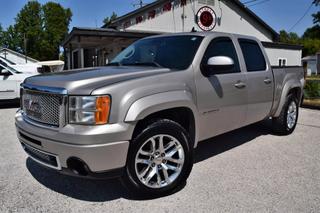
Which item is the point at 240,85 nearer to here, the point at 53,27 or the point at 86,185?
the point at 86,185

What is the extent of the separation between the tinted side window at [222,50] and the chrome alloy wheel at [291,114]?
84.4 inches

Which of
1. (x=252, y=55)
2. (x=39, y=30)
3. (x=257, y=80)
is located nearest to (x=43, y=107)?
(x=257, y=80)

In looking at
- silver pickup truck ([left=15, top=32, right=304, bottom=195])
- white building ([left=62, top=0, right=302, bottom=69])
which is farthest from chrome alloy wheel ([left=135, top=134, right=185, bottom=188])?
white building ([left=62, top=0, right=302, bottom=69])

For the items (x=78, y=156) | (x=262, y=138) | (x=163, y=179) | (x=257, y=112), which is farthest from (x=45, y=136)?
(x=262, y=138)

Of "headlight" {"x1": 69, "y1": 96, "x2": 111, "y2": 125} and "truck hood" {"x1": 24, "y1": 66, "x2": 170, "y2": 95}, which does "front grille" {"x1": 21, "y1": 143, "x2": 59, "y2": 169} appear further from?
"truck hood" {"x1": 24, "y1": 66, "x2": 170, "y2": 95}

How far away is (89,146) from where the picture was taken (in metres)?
2.88

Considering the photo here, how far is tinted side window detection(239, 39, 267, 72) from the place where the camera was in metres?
4.99

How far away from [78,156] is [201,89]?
1.74 m

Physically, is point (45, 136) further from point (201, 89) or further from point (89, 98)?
point (201, 89)

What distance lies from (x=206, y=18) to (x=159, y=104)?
2067 cm

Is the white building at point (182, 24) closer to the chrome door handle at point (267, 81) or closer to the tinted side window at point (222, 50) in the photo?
the chrome door handle at point (267, 81)

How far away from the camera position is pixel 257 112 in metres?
5.05

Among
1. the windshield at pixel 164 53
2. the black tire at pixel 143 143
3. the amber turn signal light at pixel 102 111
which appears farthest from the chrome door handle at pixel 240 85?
the amber turn signal light at pixel 102 111

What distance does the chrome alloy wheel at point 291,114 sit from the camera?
618 cm
